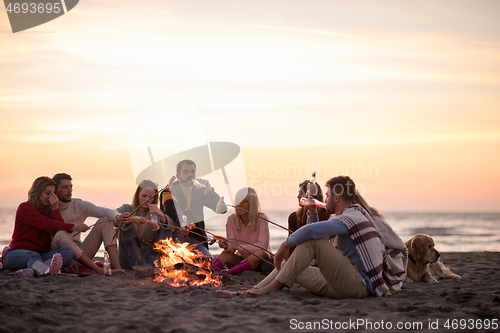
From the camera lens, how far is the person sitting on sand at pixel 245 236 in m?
6.43

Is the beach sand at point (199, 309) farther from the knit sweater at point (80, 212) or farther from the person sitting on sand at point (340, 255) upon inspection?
the knit sweater at point (80, 212)

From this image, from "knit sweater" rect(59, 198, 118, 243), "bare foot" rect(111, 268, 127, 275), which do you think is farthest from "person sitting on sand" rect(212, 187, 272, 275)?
"knit sweater" rect(59, 198, 118, 243)

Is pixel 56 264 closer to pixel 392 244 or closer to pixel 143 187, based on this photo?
pixel 143 187

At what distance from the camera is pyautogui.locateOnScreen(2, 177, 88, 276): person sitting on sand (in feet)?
18.0

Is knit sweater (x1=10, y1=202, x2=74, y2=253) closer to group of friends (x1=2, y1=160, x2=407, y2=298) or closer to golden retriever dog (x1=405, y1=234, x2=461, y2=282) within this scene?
group of friends (x1=2, y1=160, x2=407, y2=298)

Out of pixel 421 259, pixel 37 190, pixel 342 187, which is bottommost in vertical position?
pixel 421 259

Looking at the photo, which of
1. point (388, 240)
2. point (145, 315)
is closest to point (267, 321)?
point (145, 315)

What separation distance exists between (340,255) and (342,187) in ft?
2.24

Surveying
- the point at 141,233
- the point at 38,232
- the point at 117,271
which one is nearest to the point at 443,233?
the point at 141,233

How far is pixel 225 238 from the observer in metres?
5.93

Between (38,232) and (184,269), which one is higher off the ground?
(38,232)

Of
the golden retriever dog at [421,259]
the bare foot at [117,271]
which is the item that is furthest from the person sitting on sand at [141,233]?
the golden retriever dog at [421,259]

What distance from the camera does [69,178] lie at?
6.25m

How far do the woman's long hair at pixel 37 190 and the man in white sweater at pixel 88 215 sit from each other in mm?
305
